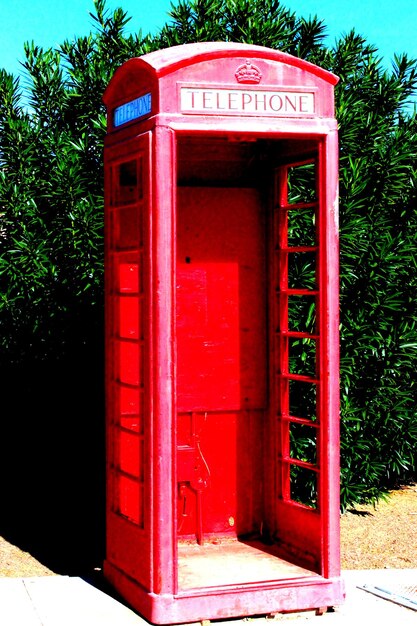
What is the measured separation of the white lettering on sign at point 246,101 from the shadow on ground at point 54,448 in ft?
9.93

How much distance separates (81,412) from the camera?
8344 millimetres

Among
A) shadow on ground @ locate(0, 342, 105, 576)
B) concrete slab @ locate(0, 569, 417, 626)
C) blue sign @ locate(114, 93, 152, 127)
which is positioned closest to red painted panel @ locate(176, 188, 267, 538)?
blue sign @ locate(114, 93, 152, 127)

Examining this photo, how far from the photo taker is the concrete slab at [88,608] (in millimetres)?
5715

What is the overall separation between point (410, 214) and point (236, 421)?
280cm

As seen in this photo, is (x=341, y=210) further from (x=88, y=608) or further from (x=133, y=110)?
(x=88, y=608)

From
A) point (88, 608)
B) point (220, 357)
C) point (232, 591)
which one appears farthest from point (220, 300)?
point (88, 608)

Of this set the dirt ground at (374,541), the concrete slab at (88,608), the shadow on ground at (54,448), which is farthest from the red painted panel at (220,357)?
the shadow on ground at (54,448)

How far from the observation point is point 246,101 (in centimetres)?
570

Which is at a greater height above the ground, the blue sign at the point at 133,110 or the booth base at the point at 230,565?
the blue sign at the point at 133,110

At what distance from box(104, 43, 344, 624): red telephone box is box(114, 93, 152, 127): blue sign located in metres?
0.02

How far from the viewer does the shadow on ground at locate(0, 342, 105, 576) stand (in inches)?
319

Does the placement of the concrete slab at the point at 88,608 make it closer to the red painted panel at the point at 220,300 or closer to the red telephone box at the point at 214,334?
the red telephone box at the point at 214,334

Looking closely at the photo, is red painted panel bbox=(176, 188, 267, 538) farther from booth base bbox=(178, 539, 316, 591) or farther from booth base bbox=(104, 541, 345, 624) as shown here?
booth base bbox=(104, 541, 345, 624)

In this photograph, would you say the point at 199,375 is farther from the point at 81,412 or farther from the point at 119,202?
the point at 81,412
